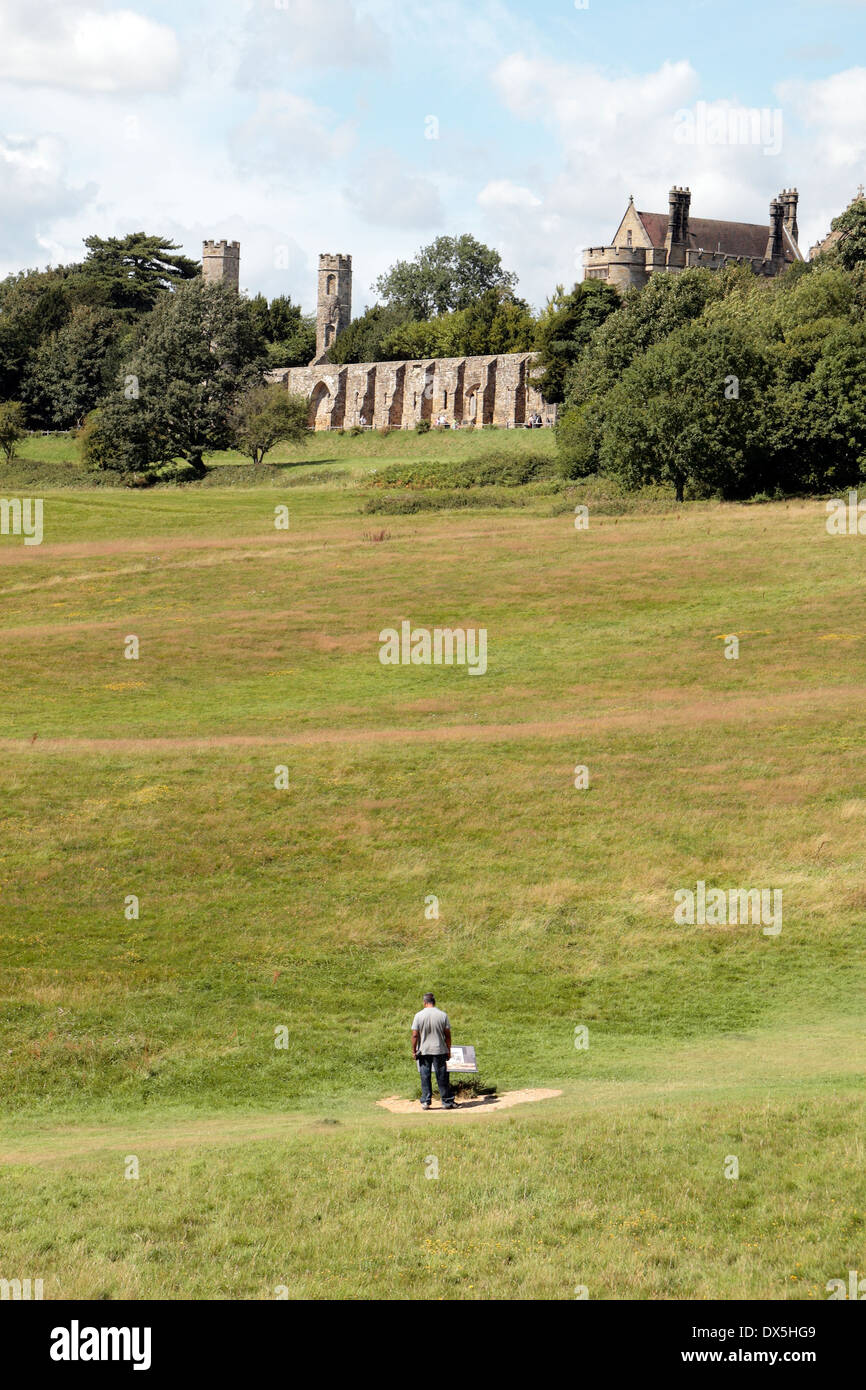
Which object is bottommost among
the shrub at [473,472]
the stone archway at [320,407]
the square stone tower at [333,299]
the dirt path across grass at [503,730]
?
the dirt path across grass at [503,730]

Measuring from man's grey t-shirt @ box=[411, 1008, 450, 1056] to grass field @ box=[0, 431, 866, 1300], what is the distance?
1.25m

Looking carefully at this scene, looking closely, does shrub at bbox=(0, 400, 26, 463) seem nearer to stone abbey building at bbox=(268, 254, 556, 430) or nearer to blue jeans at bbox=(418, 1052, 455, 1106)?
stone abbey building at bbox=(268, 254, 556, 430)

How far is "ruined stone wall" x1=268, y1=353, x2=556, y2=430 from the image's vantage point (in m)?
125

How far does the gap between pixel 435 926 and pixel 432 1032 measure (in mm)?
9017

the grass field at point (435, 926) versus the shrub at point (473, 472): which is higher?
the shrub at point (473, 472)

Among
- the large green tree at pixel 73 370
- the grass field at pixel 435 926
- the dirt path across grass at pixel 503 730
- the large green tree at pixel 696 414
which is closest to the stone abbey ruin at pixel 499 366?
the large green tree at pixel 73 370

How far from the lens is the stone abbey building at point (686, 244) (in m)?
129

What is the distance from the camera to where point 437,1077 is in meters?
21.9

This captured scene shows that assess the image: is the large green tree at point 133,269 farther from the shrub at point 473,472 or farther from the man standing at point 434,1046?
the man standing at point 434,1046

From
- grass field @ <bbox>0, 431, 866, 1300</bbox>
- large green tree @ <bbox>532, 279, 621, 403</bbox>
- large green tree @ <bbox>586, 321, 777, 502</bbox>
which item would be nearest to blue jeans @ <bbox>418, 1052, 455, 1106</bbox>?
grass field @ <bbox>0, 431, 866, 1300</bbox>

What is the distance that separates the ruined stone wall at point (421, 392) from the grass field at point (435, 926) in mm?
62227

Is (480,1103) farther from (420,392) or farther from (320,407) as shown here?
(320,407)

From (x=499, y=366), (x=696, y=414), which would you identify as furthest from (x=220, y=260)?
(x=696, y=414)

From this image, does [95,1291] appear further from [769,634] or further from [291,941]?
[769,634]
